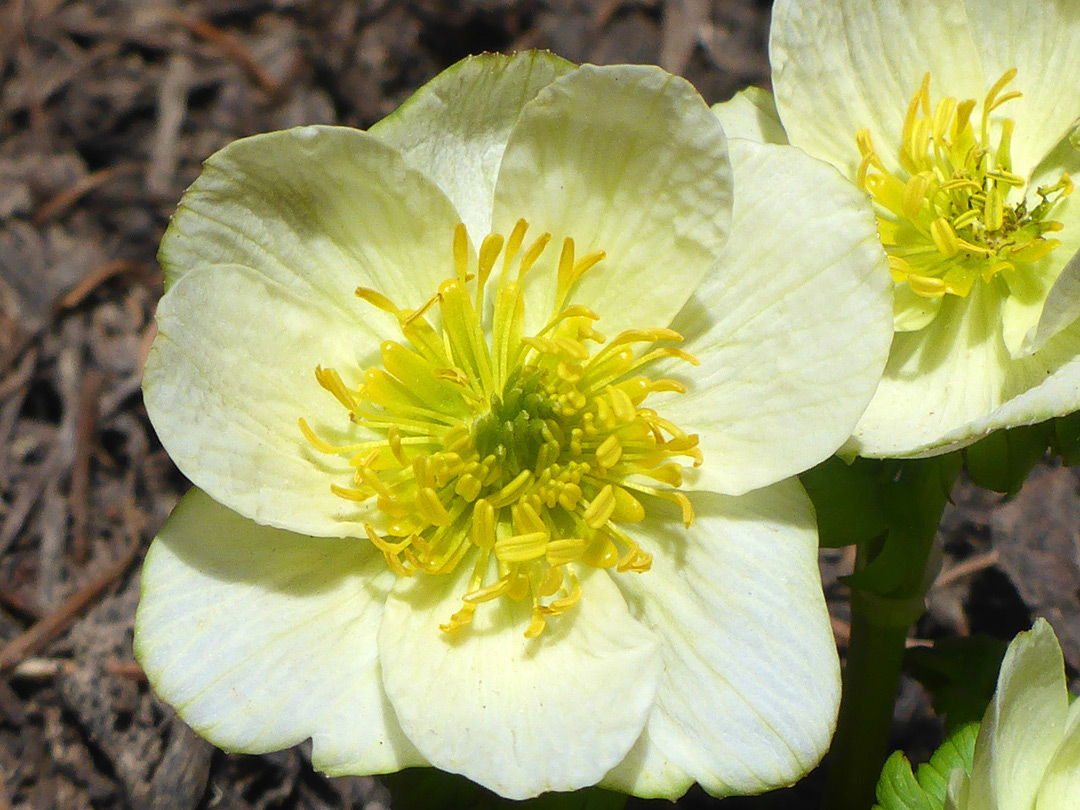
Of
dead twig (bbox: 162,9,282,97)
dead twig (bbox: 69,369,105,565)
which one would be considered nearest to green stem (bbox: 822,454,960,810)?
dead twig (bbox: 69,369,105,565)

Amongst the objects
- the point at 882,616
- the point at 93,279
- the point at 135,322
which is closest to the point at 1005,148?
the point at 882,616

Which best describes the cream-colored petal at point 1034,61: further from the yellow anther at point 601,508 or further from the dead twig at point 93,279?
the dead twig at point 93,279

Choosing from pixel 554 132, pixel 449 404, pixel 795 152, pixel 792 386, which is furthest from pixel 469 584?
pixel 795 152

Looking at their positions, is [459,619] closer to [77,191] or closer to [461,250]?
[461,250]

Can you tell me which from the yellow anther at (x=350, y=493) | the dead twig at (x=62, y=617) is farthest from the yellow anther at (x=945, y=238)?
the dead twig at (x=62, y=617)

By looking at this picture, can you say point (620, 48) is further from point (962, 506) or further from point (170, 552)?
point (170, 552)

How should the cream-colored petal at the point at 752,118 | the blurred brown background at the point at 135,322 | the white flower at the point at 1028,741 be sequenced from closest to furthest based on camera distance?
the white flower at the point at 1028,741, the cream-colored petal at the point at 752,118, the blurred brown background at the point at 135,322
